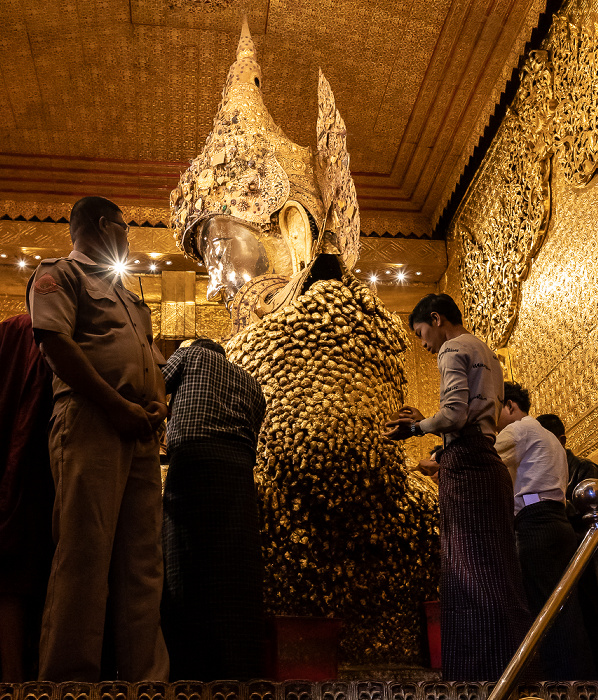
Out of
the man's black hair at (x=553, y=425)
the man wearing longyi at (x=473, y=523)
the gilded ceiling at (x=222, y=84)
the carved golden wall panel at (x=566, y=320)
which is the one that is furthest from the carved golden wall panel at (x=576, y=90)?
the man wearing longyi at (x=473, y=523)

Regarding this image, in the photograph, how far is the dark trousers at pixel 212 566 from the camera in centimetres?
170

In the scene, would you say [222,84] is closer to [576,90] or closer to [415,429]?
[576,90]

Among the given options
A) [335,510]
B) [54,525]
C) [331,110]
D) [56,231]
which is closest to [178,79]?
[56,231]

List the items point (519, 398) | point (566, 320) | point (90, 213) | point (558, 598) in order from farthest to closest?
point (566, 320) → point (519, 398) → point (90, 213) → point (558, 598)

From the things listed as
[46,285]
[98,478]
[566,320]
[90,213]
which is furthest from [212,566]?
[566,320]

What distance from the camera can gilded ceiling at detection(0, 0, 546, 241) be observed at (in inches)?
178

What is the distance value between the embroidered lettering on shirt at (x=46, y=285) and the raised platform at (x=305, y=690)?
0.70 meters

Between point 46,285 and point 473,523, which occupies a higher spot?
point 46,285

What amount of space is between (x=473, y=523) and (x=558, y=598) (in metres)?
0.47

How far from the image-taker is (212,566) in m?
1.77

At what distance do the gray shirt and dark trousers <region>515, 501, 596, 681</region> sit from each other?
0.44m

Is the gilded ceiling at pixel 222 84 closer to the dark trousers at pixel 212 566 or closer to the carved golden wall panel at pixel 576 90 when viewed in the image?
the carved golden wall panel at pixel 576 90

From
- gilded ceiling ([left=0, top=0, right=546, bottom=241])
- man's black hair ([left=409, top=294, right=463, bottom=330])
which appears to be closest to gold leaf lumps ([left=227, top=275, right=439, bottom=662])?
man's black hair ([left=409, top=294, right=463, bottom=330])

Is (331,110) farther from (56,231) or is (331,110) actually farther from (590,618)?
(56,231)
